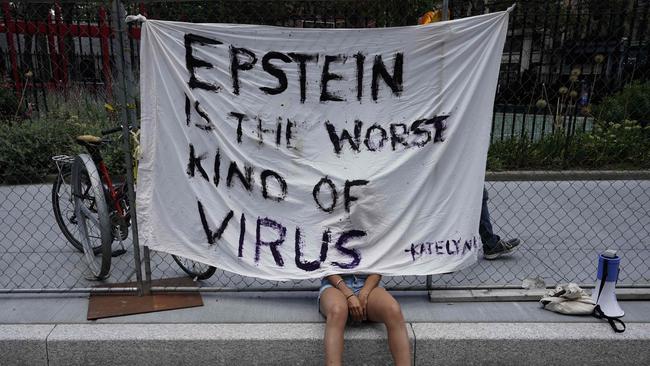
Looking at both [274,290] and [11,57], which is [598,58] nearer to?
[274,290]

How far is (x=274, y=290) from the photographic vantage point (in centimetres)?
357

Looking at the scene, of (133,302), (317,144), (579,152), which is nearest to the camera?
(317,144)

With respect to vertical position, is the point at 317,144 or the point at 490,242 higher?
the point at 317,144

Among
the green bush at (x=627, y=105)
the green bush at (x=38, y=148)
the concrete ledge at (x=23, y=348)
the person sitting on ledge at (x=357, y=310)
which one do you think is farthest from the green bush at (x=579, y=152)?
the concrete ledge at (x=23, y=348)

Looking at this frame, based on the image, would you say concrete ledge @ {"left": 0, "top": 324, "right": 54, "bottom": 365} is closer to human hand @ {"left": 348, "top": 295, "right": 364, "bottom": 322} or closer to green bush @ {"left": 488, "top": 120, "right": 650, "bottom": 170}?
human hand @ {"left": 348, "top": 295, "right": 364, "bottom": 322}

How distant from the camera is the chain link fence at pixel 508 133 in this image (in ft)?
13.5

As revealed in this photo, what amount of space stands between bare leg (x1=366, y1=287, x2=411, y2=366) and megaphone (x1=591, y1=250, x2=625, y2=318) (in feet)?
4.50

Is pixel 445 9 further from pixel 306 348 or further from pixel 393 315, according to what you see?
pixel 306 348

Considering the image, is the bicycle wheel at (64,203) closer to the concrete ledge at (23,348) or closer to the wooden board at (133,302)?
the wooden board at (133,302)

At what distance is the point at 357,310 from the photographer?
9.76 ft

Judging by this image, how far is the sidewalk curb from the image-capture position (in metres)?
3.00

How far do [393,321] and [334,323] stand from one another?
345 millimetres

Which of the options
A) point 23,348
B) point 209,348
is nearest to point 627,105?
point 209,348

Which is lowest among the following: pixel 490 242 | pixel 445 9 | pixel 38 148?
pixel 490 242
